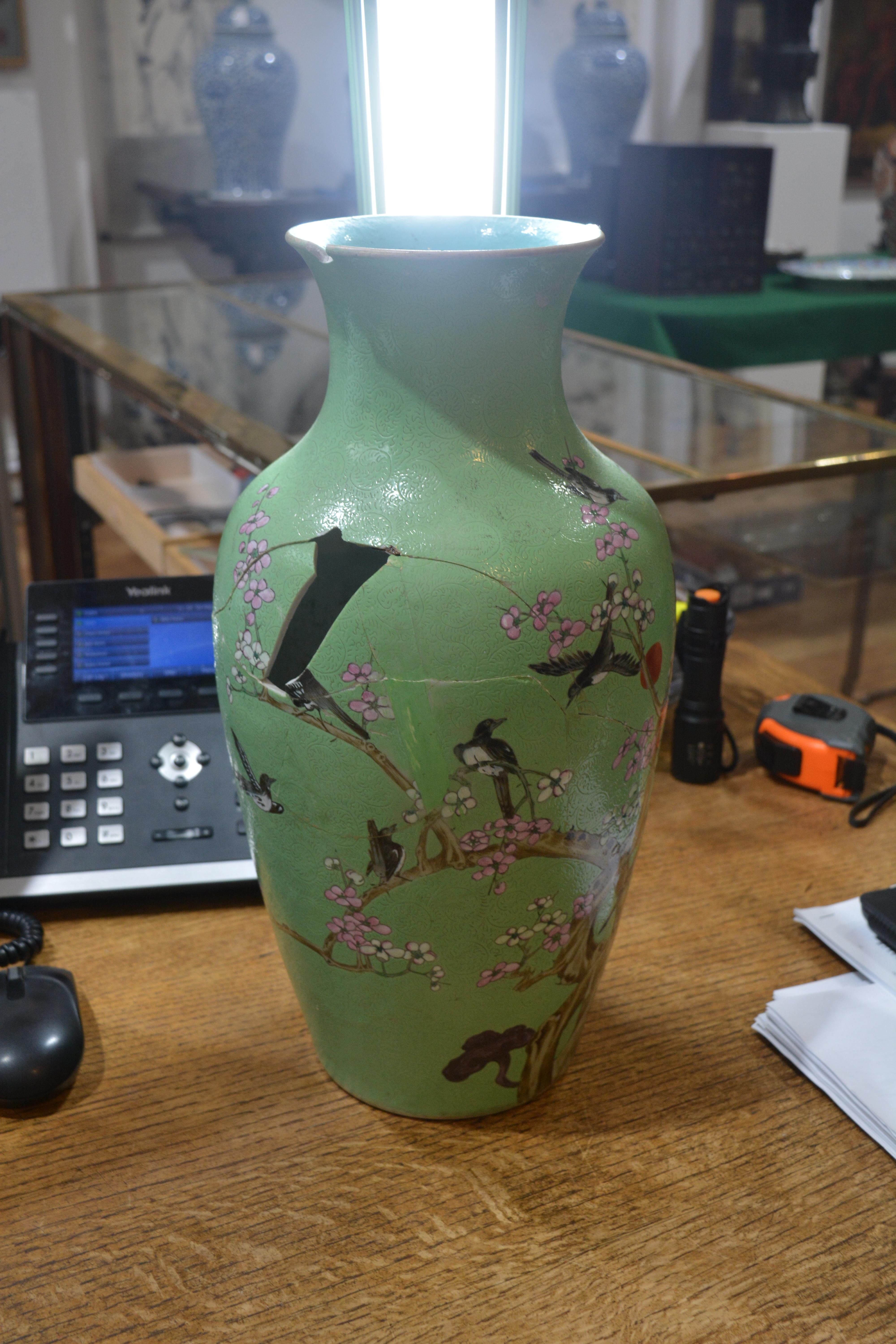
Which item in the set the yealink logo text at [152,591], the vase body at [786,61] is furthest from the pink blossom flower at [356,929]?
the vase body at [786,61]

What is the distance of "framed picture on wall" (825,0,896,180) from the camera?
13.5 ft

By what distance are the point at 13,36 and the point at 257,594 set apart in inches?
113

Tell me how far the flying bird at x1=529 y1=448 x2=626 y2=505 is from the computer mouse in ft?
1.17

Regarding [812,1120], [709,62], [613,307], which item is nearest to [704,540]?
[613,307]

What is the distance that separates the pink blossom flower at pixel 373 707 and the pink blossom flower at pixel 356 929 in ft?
0.32

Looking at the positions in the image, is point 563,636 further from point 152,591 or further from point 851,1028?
point 152,591

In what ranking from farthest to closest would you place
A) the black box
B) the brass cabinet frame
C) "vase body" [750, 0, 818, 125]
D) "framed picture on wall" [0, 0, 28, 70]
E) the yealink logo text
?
"vase body" [750, 0, 818, 125] → "framed picture on wall" [0, 0, 28, 70] → the black box → the brass cabinet frame → the yealink logo text

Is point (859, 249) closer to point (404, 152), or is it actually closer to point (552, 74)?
point (552, 74)

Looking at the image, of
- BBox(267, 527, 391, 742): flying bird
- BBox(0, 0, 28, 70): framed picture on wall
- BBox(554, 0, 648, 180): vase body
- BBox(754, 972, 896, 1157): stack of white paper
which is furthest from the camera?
BBox(554, 0, 648, 180): vase body

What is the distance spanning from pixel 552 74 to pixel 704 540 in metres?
2.18

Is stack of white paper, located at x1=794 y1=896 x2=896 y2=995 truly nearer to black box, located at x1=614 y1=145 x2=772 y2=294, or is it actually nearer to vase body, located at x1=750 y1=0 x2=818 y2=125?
black box, located at x1=614 y1=145 x2=772 y2=294

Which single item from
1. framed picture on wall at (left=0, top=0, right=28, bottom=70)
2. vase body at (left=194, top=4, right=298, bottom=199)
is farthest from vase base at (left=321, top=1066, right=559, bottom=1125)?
framed picture on wall at (left=0, top=0, right=28, bottom=70)

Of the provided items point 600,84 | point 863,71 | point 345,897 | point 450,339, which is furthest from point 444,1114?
point 863,71

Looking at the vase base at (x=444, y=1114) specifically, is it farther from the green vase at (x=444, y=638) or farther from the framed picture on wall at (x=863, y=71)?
the framed picture on wall at (x=863, y=71)
